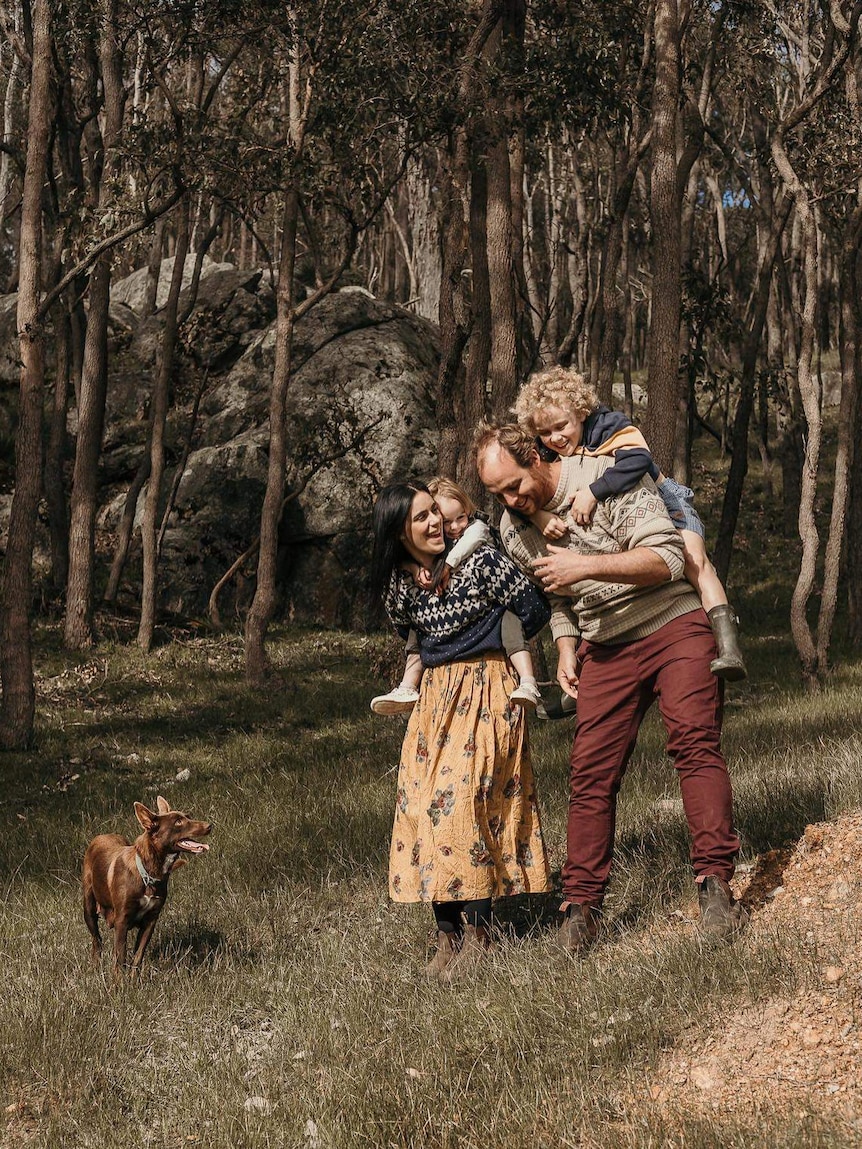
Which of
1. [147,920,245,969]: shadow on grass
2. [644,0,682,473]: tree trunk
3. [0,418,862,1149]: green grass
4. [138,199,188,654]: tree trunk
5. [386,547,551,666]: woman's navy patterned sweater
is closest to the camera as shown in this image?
[0,418,862,1149]: green grass

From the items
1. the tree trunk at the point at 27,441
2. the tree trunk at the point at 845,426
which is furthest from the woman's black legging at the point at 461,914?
the tree trunk at the point at 845,426

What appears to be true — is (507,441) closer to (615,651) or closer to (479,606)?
(479,606)

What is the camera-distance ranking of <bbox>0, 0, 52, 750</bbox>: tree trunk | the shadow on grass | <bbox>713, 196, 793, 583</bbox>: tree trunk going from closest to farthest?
the shadow on grass < <bbox>0, 0, 52, 750</bbox>: tree trunk < <bbox>713, 196, 793, 583</bbox>: tree trunk

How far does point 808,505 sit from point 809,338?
6.24 feet

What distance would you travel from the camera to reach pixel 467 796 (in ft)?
17.0

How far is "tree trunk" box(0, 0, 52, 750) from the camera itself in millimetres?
11602

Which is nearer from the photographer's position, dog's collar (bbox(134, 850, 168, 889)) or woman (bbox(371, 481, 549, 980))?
woman (bbox(371, 481, 549, 980))

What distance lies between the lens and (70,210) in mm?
14453

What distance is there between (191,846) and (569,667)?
180cm

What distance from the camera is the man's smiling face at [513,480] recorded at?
16.5 ft

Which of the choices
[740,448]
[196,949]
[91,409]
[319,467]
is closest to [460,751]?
[196,949]

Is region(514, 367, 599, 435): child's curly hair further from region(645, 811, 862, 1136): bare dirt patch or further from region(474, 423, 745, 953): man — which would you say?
region(645, 811, 862, 1136): bare dirt patch

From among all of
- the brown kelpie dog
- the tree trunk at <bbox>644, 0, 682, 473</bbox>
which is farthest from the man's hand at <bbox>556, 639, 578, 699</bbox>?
the tree trunk at <bbox>644, 0, 682, 473</bbox>

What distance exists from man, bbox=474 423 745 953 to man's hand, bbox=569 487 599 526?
0.40 ft
